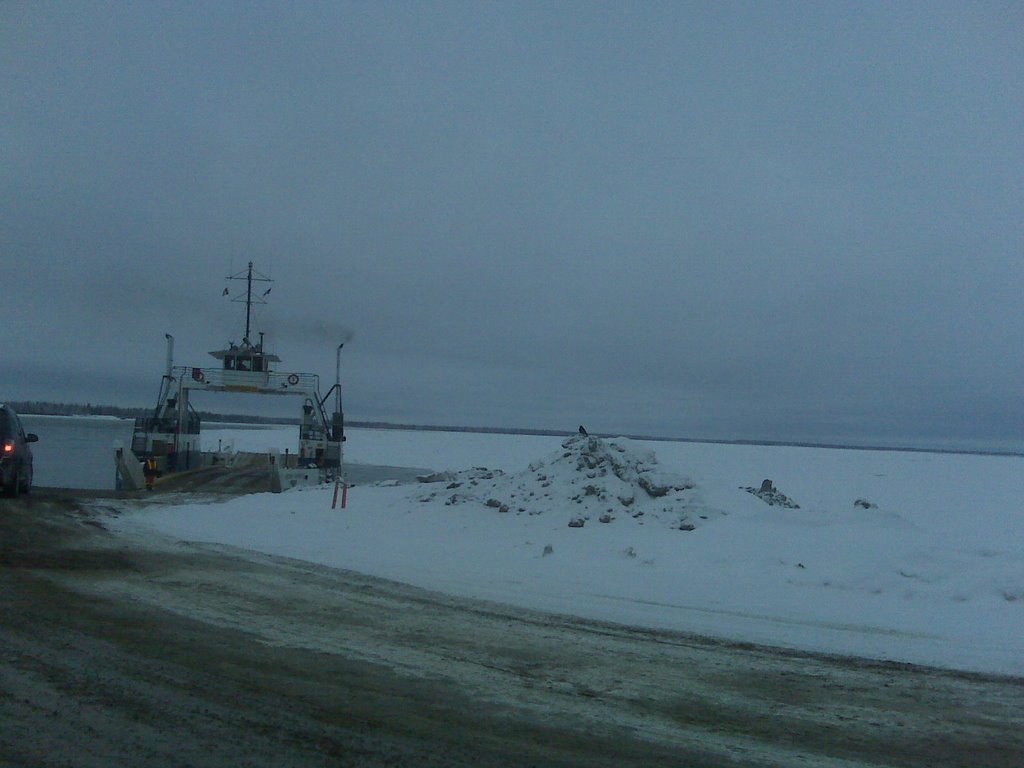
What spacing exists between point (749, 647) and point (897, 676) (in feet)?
4.59

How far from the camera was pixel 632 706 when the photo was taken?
6129mm

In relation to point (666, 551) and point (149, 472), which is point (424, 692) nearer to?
point (666, 551)

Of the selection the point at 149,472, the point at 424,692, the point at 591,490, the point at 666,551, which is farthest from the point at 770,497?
the point at 149,472

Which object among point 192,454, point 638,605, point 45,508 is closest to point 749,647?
point 638,605

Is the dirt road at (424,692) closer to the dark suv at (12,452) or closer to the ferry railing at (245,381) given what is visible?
the dark suv at (12,452)

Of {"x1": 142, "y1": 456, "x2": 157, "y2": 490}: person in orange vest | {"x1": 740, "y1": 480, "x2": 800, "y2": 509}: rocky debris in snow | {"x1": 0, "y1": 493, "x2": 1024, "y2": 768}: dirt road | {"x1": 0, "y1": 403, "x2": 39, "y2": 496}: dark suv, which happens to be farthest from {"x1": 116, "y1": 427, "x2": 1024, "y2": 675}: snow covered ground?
{"x1": 142, "y1": 456, "x2": 157, "y2": 490}: person in orange vest

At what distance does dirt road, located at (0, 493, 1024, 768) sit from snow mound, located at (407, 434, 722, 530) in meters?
6.24

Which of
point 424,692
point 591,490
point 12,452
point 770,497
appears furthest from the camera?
point 12,452

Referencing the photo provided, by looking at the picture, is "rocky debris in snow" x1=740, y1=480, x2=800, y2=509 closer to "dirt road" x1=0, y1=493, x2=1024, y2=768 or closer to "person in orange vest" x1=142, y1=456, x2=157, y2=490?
"dirt road" x1=0, y1=493, x2=1024, y2=768

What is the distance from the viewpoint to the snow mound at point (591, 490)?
15492mm

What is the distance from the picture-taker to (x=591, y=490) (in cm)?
1655

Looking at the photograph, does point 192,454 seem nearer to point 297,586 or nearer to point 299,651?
point 297,586

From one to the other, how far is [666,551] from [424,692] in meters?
7.67

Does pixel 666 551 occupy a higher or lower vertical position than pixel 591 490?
lower
